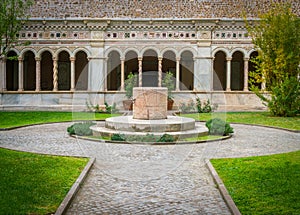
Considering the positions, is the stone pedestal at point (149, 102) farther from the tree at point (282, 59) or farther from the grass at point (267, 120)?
the tree at point (282, 59)

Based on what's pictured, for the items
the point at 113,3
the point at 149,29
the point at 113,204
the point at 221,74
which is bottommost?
the point at 113,204

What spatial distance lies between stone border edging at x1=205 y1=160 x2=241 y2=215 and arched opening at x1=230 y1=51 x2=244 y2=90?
76.8 feet

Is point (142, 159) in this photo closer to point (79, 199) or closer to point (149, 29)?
point (79, 199)

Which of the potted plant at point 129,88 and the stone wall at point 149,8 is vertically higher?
the stone wall at point 149,8

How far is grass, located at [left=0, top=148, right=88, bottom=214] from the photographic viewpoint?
6953 mm

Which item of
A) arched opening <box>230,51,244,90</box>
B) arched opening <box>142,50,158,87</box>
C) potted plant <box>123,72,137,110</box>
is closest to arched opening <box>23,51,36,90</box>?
arched opening <box>142,50,158,87</box>

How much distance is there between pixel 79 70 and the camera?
32.9m

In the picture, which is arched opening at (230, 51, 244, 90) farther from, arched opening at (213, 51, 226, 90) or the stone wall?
the stone wall

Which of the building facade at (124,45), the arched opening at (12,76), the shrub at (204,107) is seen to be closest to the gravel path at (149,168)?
the shrub at (204,107)

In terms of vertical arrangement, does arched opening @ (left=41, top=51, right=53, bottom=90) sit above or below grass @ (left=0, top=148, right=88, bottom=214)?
above

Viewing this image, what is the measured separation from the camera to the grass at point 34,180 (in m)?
6.95

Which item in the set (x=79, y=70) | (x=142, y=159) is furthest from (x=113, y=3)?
(x=142, y=159)

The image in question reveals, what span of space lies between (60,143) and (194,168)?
5.36m

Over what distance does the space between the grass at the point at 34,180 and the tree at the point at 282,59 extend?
15.4m
